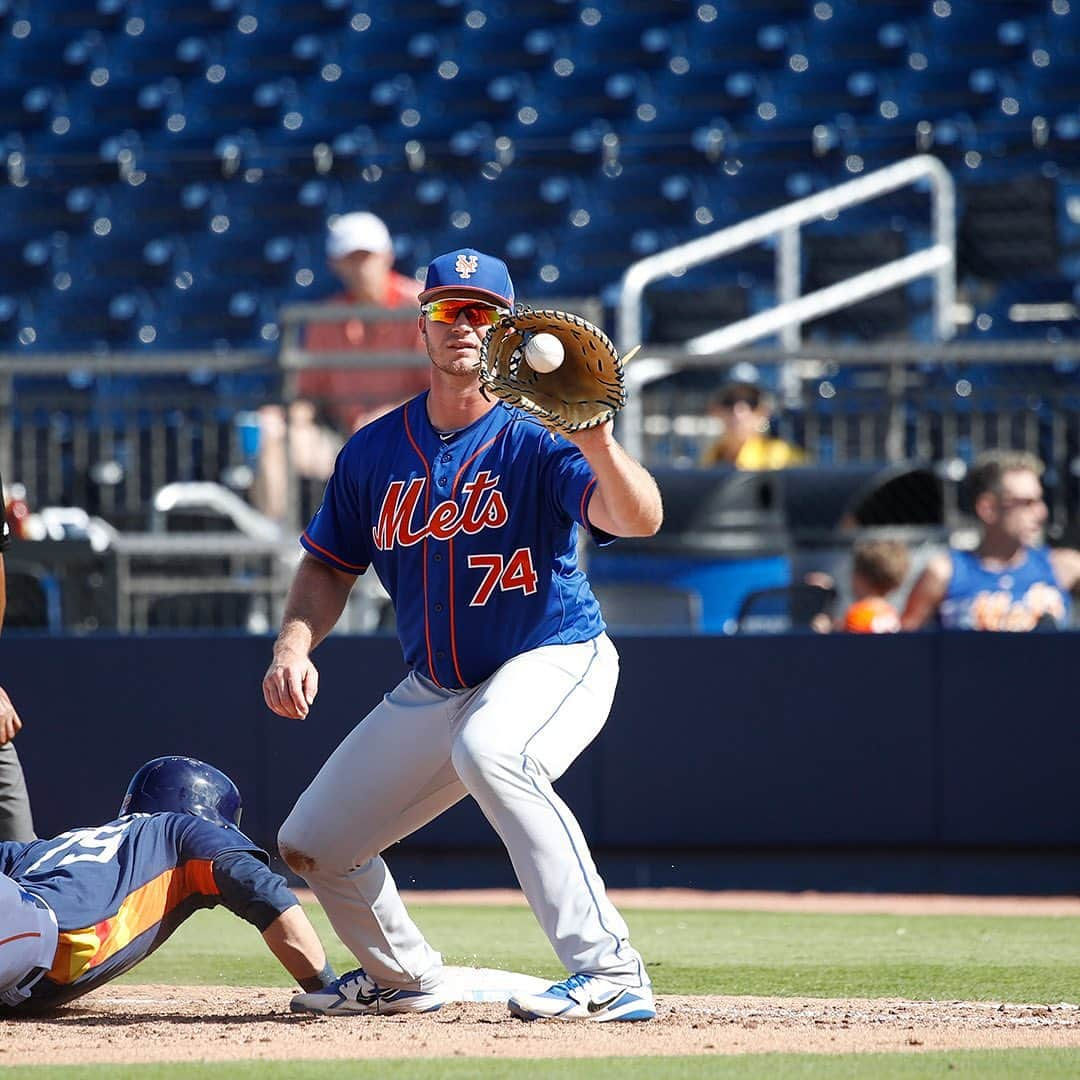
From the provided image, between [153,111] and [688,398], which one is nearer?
[688,398]

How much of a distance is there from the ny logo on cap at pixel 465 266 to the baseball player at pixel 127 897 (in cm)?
147

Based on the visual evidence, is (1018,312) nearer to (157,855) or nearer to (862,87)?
(862,87)

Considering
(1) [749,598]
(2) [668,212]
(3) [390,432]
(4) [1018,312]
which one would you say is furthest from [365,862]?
(2) [668,212]

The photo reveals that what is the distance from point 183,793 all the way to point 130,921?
0.47 meters

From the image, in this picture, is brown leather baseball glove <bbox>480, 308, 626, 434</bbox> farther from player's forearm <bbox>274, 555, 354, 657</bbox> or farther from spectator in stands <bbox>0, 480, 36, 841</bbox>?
spectator in stands <bbox>0, 480, 36, 841</bbox>

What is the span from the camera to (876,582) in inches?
324

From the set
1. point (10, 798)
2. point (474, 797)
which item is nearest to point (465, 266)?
point (474, 797)

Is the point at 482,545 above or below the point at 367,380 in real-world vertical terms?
below

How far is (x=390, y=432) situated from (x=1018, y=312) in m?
9.27

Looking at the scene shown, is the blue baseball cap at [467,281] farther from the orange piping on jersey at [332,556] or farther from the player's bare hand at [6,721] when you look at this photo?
the player's bare hand at [6,721]

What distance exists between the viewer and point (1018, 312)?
12961 mm

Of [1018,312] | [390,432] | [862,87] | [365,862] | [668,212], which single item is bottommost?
[365,862]

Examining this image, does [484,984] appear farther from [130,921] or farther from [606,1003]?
[130,921]

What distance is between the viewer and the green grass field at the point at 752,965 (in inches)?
145
